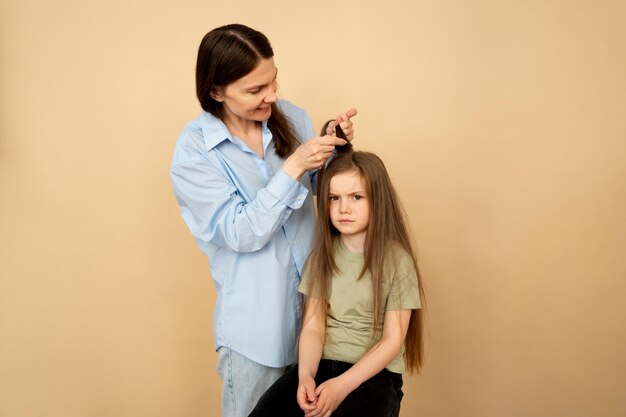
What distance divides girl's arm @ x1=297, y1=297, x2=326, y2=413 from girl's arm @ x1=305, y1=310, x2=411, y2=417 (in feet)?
0.07

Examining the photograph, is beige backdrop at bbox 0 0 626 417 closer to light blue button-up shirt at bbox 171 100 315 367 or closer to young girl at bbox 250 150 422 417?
young girl at bbox 250 150 422 417

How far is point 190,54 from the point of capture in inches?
98.7

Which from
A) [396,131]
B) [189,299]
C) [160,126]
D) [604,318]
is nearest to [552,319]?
[604,318]

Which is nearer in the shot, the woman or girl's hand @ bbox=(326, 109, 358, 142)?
the woman

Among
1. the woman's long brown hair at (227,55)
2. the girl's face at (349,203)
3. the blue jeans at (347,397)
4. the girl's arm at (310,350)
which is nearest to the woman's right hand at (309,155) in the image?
the girl's face at (349,203)

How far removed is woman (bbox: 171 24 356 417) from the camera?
5.27 ft

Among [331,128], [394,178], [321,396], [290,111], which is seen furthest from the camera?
[394,178]

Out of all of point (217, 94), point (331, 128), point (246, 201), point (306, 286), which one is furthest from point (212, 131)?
point (306, 286)

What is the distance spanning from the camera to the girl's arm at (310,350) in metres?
1.53

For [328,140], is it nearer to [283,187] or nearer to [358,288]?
[283,187]

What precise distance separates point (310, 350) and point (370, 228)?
347 millimetres

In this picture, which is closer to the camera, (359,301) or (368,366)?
(368,366)

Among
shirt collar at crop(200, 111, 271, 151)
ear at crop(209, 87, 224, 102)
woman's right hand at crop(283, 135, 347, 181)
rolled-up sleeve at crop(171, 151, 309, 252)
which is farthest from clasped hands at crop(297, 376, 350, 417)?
ear at crop(209, 87, 224, 102)

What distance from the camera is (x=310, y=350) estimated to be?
1.65 metres
